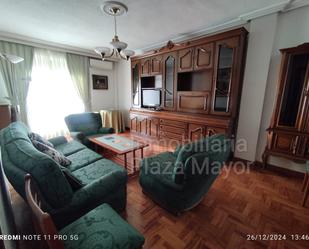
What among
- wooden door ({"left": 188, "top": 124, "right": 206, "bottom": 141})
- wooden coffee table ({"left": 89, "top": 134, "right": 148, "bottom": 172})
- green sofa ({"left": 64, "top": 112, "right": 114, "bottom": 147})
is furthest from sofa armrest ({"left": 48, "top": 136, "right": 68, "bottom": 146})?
wooden door ({"left": 188, "top": 124, "right": 206, "bottom": 141})

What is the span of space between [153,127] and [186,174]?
2.66m

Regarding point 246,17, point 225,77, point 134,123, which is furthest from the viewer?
point 134,123

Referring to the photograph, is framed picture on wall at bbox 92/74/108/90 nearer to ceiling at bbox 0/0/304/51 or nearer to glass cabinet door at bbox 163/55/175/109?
ceiling at bbox 0/0/304/51

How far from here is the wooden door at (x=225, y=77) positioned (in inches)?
102

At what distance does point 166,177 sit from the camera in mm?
1676

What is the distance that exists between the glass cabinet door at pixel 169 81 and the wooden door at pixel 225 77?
100 centimetres

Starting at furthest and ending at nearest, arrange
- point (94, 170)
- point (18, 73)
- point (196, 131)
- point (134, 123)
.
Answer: point (134, 123) → point (18, 73) → point (196, 131) → point (94, 170)

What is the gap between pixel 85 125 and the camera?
3490 mm

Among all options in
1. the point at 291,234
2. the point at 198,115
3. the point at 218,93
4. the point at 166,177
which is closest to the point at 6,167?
the point at 166,177

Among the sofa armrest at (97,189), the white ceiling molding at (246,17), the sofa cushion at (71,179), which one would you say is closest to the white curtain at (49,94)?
the white ceiling molding at (246,17)

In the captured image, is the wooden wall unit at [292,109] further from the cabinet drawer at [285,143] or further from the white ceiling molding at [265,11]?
the white ceiling molding at [265,11]

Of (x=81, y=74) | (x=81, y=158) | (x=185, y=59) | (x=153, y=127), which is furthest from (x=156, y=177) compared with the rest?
(x=81, y=74)

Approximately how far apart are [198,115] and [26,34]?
158 inches

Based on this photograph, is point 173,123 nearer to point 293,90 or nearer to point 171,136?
point 171,136
